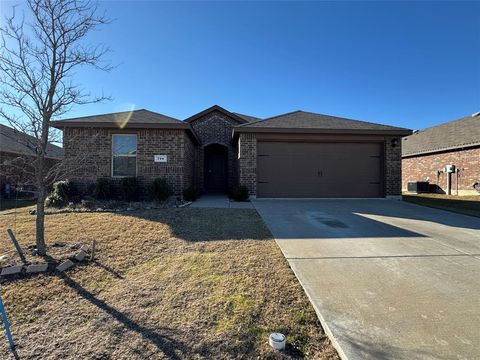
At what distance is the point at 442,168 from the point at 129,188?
1829 centimetres

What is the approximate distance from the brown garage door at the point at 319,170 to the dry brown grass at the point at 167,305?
6264 millimetres

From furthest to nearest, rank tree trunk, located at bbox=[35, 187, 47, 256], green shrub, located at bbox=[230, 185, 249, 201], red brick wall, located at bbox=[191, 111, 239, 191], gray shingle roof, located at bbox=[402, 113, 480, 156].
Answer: gray shingle roof, located at bbox=[402, 113, 480, 156]
red brick wall, located at bbox=[191, 111, 239, 191]
green shrub, located at bbox=[230, 185, 249, 201]
tree trunk, located at bbox=[35, 187, 47, 256]

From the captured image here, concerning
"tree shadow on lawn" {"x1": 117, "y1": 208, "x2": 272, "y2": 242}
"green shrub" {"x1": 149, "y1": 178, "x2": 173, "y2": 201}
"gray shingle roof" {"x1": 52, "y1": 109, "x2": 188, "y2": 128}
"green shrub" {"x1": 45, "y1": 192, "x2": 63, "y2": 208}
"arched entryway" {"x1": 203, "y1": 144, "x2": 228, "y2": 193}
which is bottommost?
"tree shadow on lawn" {"x1": 117, "y1": 208, "x2": 272, "y2": 242}

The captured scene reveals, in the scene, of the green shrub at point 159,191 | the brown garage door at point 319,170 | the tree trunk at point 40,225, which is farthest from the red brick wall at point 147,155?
the tree trunk at point 40,225

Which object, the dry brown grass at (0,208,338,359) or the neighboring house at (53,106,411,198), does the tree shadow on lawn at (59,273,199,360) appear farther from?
the neighboring house at (53,106,411,198)

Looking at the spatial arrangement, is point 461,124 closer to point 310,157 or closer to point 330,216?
point 310,157

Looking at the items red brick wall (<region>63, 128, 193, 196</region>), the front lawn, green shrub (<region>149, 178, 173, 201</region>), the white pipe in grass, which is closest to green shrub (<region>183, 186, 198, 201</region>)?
red brick wall (<region>63, 128, 193, 196</region>)

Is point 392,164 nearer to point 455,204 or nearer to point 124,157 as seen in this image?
point 455,204

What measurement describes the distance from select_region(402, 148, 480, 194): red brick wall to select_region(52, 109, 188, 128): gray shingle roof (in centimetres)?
1576

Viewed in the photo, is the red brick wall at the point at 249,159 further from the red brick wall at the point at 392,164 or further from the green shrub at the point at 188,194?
the red brick wall at the point at 392,164

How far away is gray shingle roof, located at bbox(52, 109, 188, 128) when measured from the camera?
9891mm

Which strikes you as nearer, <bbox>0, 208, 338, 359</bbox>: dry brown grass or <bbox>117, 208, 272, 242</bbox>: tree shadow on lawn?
<bbox>0, 208, 338, 359</bbox>: dry brown grass

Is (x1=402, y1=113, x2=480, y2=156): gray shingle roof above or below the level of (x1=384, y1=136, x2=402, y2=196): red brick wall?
above

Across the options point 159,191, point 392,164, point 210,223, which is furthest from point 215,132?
point 210,223
